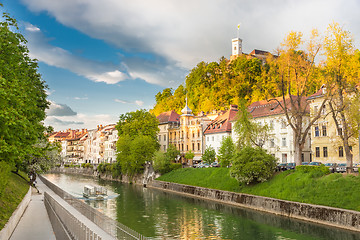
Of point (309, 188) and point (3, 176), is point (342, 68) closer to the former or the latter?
point (309, 188)

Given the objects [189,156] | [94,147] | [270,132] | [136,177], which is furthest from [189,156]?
[94,147]

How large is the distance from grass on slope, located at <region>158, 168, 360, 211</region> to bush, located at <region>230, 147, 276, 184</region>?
1018mm

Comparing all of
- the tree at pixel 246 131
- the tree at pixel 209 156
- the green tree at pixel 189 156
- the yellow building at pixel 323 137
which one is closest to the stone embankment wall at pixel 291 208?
the tree at pixel 246 131

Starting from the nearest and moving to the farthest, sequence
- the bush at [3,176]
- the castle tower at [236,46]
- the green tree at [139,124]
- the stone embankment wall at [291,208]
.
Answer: the bush at [3,176], the stone embankment wall at [291,208], the green tree at [139,124], the castle tower at [236,46]

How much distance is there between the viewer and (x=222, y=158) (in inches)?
2424


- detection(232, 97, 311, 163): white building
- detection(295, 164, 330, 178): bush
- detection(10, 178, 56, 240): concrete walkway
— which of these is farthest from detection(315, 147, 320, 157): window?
detection(10, 178, 56, 240): concrete walkway

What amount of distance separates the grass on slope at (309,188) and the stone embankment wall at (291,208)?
3.29ft

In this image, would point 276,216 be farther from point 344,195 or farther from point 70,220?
point 70,220

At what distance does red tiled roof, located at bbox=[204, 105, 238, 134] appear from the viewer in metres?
79.4

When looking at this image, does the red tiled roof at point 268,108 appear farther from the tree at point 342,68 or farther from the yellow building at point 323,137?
the tree at point 342,68

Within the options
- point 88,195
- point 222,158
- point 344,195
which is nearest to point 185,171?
point 222,158

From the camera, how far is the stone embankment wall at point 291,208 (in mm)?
27761

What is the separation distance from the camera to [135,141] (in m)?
74.5

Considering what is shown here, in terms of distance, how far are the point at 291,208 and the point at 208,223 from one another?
8781 mm
